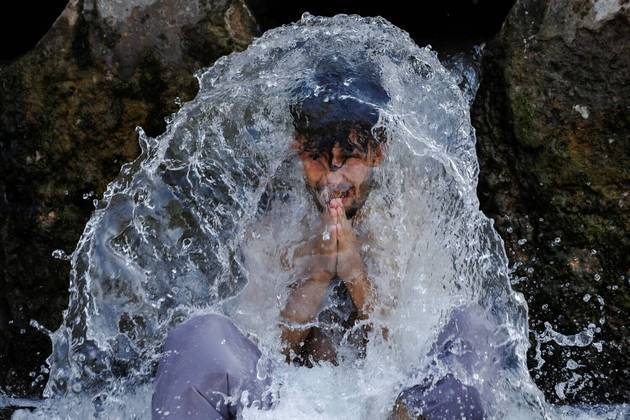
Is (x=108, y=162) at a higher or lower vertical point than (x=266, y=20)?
lower

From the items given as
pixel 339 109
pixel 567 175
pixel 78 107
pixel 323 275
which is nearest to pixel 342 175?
pixel 339 109

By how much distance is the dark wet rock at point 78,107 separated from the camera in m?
3.35

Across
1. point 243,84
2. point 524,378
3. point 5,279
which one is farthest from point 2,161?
point 524,378

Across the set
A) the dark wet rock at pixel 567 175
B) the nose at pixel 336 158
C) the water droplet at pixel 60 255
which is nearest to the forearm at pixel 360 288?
the nose at pixel 336 158

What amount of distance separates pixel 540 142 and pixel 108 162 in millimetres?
1450

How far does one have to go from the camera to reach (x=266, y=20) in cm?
363

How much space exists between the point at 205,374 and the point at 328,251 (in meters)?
0.51

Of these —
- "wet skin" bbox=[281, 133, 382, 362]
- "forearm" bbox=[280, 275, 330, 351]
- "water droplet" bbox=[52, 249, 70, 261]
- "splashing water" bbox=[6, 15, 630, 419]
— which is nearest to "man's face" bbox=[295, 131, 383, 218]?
"wet skin" bbox=[281, 133, 382, 362]

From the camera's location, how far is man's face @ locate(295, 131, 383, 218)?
255 centimetres

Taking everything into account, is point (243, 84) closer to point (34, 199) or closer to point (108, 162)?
point (108, 162)

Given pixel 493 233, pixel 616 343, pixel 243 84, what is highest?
pixel 243 84

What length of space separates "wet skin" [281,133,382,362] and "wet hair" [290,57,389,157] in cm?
3

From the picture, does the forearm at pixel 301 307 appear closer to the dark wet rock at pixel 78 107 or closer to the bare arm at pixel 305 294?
the bare arm at pixel 305 294

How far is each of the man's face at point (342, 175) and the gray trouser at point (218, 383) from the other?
431 millimetres
